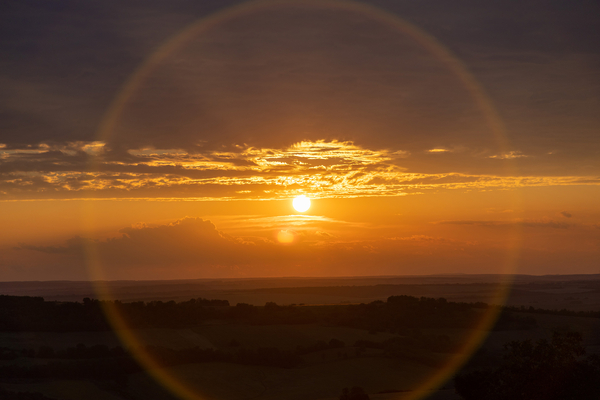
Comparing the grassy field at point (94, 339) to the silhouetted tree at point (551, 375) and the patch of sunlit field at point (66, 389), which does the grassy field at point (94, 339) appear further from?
the silhouetted tree at point (551, 375)

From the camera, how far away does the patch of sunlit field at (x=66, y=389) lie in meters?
41.9

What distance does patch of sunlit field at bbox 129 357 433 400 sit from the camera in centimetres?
4888

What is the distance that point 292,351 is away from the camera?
210ft

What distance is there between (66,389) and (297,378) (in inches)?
868

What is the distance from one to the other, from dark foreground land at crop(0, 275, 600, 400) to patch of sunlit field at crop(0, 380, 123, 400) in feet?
0.34

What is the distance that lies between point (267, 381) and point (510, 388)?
32.5 meters

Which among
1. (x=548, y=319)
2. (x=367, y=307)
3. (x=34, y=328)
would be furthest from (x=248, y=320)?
(x=548, y=319)

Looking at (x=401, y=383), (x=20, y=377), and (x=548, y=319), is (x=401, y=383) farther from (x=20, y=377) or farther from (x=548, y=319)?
(x=548, y=319)

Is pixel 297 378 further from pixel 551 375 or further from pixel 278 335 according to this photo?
pixel 551 375

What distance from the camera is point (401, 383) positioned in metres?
50.9

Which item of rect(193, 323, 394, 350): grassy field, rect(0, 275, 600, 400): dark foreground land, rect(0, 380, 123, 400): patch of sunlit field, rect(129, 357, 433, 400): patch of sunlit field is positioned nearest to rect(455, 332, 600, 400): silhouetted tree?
rect(0, 275, 600, 400): dark foreground land

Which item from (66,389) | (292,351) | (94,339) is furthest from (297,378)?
(94,339)

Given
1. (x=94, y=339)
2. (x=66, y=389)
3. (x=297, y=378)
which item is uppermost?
(x=94, y=339)

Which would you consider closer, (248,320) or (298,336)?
(298,336)
